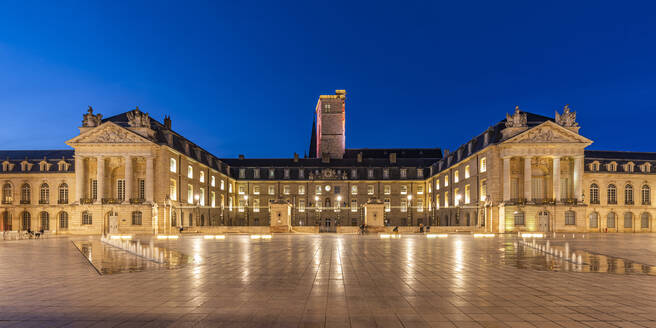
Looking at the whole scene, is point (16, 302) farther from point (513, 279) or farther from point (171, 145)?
point (171, 145)

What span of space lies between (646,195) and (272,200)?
5985cm

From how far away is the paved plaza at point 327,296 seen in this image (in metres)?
8.35

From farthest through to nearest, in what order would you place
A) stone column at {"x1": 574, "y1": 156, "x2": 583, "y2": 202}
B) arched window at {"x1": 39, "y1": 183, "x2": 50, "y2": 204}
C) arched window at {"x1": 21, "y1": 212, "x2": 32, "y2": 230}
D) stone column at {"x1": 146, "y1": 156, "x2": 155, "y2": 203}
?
arched window at {"x1": 39, "y1": 183, "x2": 50, "y2": 204}
arched window at {"x1": 21, "y1": 212, "x2": 32, "y2": 230}
stone column at {"x1": 574, "y1": 156, "x2": 583, "y2": 202}
stone column at {"x1": 146, "y1": 156, "x2": 155, "y2": 203}

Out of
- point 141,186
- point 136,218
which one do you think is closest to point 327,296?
point 136,218

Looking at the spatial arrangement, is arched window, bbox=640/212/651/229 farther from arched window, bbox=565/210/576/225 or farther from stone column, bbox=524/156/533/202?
stone column, bbox=524/156/533/202

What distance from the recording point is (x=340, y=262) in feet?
59.6

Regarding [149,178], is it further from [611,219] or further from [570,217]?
[611,219]

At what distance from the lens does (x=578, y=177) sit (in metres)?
59.5

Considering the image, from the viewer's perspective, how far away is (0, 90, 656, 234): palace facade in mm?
57156

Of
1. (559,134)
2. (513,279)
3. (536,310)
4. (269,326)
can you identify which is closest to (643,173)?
(559,134)

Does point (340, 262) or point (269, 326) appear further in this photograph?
point (340, 262)

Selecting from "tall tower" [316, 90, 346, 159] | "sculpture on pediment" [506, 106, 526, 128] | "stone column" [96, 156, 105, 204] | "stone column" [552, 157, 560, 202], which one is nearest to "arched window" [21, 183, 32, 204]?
"stone column" [96, 156, 105, 204]

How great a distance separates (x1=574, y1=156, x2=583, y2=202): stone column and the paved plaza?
47861 mm

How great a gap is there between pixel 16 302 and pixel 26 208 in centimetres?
7019
